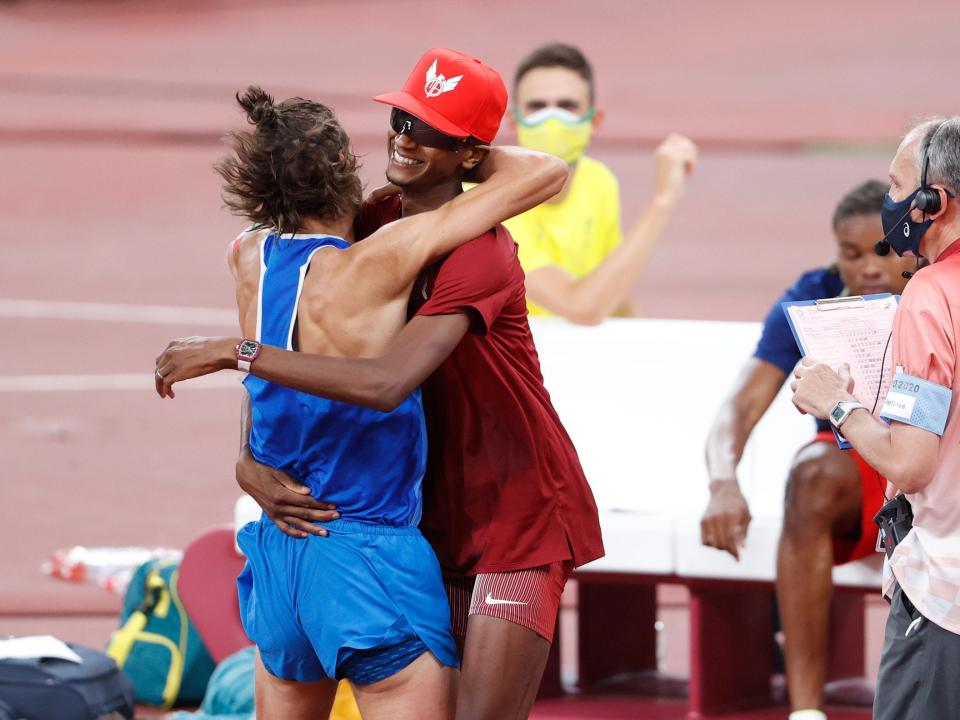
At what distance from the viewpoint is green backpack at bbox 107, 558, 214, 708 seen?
15.7ft

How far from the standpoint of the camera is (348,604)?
2850 mm

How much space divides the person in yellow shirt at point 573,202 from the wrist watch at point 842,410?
2.13m

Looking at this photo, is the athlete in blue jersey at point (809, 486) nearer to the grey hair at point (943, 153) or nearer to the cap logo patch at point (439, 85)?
the grey hair at point (943, 153)

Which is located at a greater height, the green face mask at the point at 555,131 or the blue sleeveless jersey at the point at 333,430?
the green face mask at the point at 555,131

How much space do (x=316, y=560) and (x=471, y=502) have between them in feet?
1.10

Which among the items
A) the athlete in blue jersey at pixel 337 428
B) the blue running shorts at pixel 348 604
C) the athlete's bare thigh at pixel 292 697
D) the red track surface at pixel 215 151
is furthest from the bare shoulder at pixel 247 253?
the red track surface at pixel 215 151

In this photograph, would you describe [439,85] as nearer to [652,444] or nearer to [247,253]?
[247,253]

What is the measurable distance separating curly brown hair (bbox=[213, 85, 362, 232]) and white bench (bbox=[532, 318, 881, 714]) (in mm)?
1881

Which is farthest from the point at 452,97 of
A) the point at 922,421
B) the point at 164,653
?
the point at 164,653

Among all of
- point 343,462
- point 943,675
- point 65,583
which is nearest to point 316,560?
point 343,462

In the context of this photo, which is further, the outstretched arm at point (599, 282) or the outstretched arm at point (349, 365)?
the outstretched arm at point (599, 282)

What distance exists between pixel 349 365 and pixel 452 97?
22.4 inches

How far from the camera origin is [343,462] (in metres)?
2.92

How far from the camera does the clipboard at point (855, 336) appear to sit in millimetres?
2994
